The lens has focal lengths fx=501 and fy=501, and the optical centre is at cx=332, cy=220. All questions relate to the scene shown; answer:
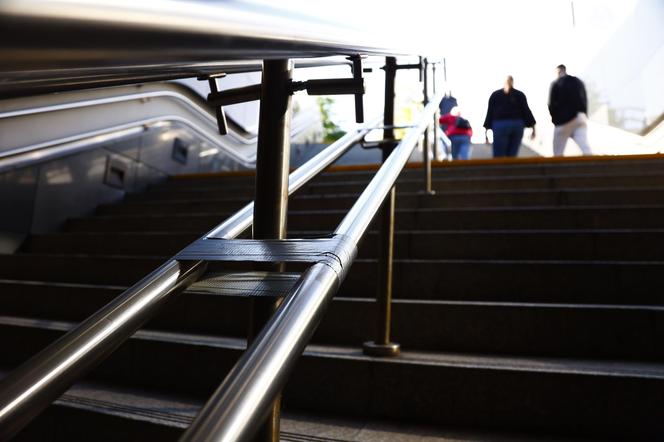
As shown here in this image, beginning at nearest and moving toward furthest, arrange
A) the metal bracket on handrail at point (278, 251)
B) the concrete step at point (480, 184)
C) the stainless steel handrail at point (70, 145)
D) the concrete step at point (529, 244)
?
the metal bracket on handrail at point (278, 251), the concrete step at point (529, 244), the stainless steel handrail at point (70, 145), the concrete step at point (480, 184)

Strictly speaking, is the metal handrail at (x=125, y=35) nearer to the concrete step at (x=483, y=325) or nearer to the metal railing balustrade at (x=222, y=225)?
the metal railing balustrade at (x=222, y=225)

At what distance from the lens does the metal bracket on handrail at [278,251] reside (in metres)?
0.60

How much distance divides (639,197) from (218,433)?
268cm

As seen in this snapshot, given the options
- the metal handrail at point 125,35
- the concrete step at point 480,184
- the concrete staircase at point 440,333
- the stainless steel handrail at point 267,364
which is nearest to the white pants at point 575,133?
the concrete step at point 480,184

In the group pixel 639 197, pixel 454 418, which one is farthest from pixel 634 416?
pixel 639 197

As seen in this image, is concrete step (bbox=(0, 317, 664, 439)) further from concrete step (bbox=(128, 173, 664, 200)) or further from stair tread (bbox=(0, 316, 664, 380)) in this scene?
concrete step (bbox=(128, 173, 664, 200))

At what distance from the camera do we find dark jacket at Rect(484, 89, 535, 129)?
471 cm

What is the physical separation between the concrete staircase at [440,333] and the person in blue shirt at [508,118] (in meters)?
2.06

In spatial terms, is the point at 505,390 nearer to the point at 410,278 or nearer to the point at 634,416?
the point at 634,416

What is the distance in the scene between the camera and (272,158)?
70 cm

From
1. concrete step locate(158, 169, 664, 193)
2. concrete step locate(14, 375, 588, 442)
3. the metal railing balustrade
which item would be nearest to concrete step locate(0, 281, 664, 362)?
concrete step locate(14, 375, 588, 442)

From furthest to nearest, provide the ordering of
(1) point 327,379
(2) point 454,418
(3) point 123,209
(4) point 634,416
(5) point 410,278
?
1. (3) point 123,209
2. (5) point 410,278
3. (1) point 327,379
4. (2) point 454,418
5. (4) point 634,416

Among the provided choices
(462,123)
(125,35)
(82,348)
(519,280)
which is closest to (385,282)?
(519,280)

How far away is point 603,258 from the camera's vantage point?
1.94 meters
